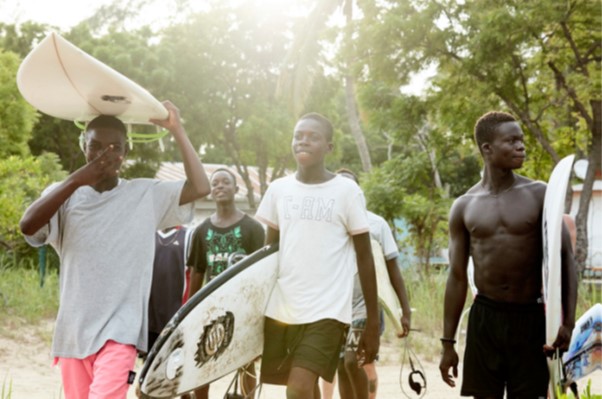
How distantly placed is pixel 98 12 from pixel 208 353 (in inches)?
1104

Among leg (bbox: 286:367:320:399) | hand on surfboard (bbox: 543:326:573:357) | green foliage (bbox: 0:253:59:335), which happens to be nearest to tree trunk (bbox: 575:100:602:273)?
green foliage (bbox: 0:253:59:335)

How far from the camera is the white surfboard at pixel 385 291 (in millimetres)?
6281

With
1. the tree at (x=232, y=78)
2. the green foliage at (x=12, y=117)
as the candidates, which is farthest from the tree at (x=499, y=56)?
the tree at (x=232, y=78)

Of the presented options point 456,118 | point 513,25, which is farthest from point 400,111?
point 513,25

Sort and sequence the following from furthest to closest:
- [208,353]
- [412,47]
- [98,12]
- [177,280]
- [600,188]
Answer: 1. [98,12]
2. [600,188]
3. [412,47]
4. [177,280]
5. [208,353]

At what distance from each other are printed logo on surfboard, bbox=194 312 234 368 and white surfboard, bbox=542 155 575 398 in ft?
5.22

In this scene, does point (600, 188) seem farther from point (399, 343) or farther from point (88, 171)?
point (88, 171)

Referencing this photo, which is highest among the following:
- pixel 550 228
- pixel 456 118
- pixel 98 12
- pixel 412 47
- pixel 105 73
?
pixel 98 12

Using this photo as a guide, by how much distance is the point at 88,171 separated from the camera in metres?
3.51

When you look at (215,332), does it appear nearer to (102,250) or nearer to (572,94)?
(102,250)

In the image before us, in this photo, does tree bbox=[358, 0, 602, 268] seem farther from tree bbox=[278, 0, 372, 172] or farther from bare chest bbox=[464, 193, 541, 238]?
bare chest bbox=[464, 193, 541, 238]

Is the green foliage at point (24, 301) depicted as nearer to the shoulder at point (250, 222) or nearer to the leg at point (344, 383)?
the shoulder at point (250, 222)

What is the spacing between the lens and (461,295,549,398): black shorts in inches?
163

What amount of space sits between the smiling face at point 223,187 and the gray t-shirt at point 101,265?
2.70 metres
